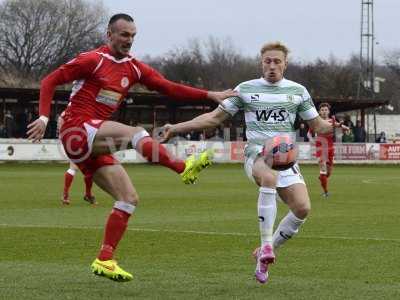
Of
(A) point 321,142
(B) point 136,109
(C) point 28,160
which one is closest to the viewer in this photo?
(A) point 321,142

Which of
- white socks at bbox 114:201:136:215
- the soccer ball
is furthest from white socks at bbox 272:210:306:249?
white socks at bbox 114:201:136:215

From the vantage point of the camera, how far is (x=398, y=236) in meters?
14.2

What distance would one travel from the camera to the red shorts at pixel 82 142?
9578 mm

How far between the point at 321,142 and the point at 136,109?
106 ft

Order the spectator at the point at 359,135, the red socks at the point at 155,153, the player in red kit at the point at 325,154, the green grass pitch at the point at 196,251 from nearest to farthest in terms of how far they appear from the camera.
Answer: the green grass pitch at the point at 196,251 < the red socks at the point at 155,153 < the player in red kit at the point at 325,154 < the spectator at the point at 359,135

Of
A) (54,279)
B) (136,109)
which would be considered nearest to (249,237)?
(54,279)

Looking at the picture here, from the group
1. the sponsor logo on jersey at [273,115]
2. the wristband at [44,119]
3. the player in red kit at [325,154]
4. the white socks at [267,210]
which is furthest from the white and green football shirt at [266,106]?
the player in red kit at [325,154]

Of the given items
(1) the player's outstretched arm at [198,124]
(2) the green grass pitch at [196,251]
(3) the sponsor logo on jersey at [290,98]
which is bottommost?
(2) the green grass pitch at [196,251]

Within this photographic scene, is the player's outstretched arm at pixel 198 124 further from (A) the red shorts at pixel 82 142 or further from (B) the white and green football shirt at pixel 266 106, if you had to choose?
(A) the red shorts at pixel 82 142

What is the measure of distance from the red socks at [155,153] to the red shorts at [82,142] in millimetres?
449

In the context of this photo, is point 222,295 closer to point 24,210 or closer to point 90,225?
point 90,225

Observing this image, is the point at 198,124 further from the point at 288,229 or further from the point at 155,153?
the point at 288,229

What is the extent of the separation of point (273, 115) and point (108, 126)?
74.8 inches

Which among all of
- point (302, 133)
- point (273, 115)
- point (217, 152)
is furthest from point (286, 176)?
point (302, 133)
